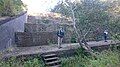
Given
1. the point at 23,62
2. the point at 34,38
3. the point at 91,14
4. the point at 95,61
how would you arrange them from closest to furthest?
the point at 23,62 < the point at 95,61 < the point at 91,14 < the point at 34,38

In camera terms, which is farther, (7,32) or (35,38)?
(35,38)

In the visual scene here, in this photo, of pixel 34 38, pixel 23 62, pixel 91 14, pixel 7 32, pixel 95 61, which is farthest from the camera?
pixel 34 38

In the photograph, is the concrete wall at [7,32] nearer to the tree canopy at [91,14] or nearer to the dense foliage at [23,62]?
the dense foliage at [23,62]

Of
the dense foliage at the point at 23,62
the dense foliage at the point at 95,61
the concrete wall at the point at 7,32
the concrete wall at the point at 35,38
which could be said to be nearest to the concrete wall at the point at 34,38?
the concrete wall at the point at 35,38

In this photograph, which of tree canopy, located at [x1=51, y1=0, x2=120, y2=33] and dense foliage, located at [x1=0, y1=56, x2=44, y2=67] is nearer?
dense foliage, located at [x1=0, y1=56, x2=44, y2=67]

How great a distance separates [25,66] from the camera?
10531 millimetres

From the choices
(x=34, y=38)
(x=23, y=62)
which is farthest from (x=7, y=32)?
(x=34, y=38)

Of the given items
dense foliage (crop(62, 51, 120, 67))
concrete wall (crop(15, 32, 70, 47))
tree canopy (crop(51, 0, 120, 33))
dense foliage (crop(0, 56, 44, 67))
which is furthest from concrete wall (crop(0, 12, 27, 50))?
tree canopy (crop(51, 0, 120, 33))

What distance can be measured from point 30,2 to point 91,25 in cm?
1205

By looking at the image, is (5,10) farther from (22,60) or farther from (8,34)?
(22,60)

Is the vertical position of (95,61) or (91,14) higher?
(91,14)

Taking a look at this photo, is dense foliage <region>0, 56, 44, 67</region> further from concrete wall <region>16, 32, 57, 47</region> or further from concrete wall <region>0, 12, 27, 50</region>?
concrete wall <region>16, 32, 57, 47</region>

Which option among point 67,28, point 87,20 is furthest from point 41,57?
point 67,28

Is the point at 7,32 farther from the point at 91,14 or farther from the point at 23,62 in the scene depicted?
the point at 91,14
